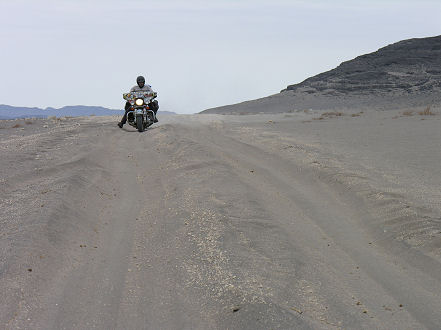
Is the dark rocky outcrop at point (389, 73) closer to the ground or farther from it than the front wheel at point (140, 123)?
farther from it

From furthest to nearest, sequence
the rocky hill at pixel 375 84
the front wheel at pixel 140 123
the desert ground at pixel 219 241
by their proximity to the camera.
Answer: the rocky hill at pixel 375 84, the front wheel at pixel 140 123, the desert ground at pixel 219 241

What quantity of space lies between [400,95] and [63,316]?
5858 cm

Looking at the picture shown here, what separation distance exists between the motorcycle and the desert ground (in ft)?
20.5

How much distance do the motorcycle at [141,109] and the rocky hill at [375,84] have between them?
124 ft

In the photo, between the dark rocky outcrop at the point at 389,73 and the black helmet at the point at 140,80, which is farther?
the dark rocky outcrop at the point at 389,73

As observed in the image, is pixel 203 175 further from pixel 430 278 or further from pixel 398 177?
pixel 430 278

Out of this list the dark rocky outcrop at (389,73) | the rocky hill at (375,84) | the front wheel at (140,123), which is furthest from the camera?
the dark rocky outcrop at (389,73)

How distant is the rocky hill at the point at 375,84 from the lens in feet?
190

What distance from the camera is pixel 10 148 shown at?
14.6m

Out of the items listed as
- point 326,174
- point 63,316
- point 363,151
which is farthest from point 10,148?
point 63,316

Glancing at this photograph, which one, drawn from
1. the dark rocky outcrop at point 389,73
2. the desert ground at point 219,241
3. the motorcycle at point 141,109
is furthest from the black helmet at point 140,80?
the dark rocky outcrop at point 389,73

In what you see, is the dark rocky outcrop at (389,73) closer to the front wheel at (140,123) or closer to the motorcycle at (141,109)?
the motorcycle at (141,109)

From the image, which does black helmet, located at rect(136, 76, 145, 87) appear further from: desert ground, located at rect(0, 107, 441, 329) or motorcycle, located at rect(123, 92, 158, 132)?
desert ground, located at rect(0, 107, 441, 329)

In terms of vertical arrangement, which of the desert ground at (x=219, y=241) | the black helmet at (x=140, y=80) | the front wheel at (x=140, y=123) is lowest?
the desert ground at (x=219, y=241)
